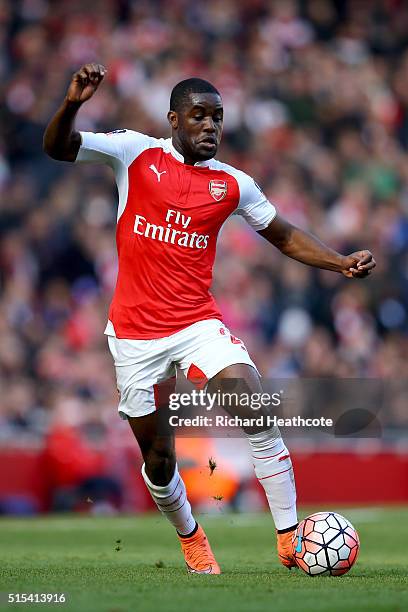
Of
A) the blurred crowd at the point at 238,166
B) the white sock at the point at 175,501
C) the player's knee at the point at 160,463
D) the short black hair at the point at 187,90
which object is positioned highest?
the blurred crowd at the point at 238,166

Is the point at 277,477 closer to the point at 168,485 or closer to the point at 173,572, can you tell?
the point at 168,485

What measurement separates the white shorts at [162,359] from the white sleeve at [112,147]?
1.04m

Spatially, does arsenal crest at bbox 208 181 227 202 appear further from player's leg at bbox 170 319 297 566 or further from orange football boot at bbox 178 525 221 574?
orange football boot at bbox 178 525 221 574

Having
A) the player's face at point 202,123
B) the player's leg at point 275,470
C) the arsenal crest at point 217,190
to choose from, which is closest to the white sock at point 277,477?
the player's leg at point 275,470

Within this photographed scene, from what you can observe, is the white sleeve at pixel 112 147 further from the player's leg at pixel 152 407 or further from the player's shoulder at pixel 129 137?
the player's leg at pixel 152 407

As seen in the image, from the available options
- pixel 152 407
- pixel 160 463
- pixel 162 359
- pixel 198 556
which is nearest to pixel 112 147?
pixel 162 359

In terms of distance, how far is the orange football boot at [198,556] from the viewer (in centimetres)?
745

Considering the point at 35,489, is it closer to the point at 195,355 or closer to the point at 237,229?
the point at 237,229

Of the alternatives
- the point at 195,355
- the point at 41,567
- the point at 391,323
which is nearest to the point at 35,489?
the point at 391,323

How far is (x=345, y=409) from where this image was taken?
13828mm

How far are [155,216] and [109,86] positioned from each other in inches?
412

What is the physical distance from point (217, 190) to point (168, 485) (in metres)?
1.74

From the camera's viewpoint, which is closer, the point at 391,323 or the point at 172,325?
the point at 172,325

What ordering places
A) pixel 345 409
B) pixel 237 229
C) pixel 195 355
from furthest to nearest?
pixel 237 229
pixel 345 409
pixel 195 355
